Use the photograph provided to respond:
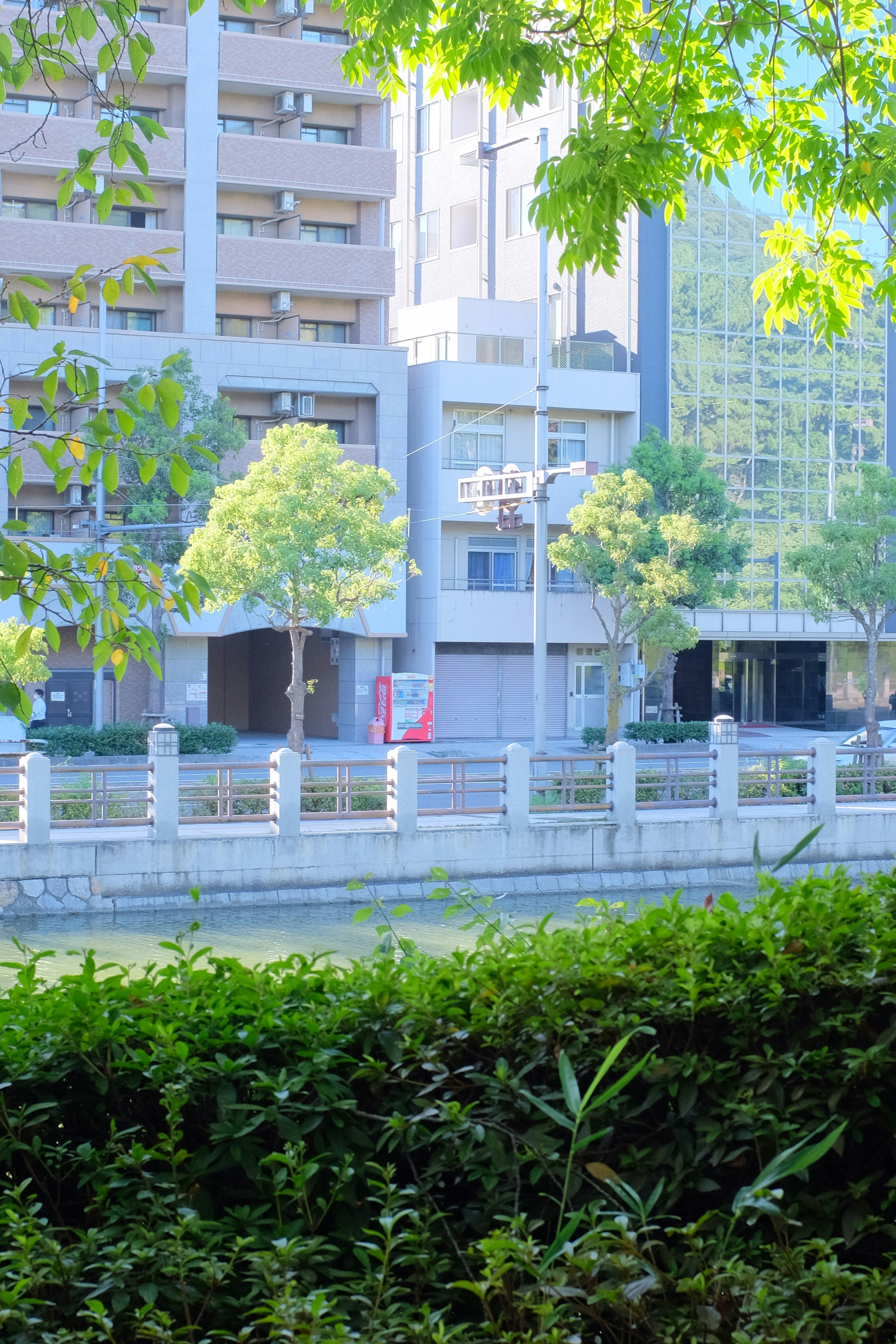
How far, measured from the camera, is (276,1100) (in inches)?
111

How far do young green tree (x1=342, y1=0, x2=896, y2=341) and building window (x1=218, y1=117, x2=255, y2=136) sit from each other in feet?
119

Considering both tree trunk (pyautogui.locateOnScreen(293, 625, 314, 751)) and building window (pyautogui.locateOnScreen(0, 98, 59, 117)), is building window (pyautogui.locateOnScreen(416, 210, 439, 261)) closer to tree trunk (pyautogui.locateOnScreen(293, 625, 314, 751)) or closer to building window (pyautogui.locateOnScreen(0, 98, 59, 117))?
building window (pyautogui.locateOnScreen(0, 98, 59, 117))

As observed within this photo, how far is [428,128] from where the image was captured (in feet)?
161

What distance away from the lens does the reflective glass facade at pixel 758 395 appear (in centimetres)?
4394

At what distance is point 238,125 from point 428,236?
1035cm

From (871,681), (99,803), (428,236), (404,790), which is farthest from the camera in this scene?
(428,236)

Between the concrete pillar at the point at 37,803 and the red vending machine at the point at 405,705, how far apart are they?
21.2 meters

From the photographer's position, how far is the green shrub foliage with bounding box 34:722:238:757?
32.0 meters

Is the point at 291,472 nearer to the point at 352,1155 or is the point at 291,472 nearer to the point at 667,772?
the point at 667,772

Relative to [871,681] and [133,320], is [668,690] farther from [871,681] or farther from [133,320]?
[133,320]

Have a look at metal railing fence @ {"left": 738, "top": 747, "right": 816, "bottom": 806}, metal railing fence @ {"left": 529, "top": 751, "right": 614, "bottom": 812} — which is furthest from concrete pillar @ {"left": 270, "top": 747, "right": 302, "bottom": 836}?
metal railing fence @ {"left": 738, "top": 747, "right": 816, "bottom": 806}

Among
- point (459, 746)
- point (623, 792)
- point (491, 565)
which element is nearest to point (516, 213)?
point (491, 565)

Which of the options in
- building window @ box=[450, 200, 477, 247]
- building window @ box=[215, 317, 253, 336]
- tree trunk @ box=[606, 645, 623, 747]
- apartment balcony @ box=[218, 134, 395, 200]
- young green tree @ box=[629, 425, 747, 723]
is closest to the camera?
tree trunk @ box=[606, 645, 623, 747]

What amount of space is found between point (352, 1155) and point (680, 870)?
18.8 m
